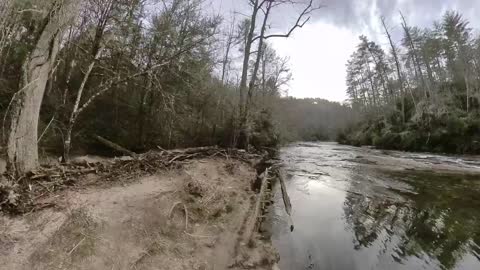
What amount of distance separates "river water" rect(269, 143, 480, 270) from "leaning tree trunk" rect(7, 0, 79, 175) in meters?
4.26

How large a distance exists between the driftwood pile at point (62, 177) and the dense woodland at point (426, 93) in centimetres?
2874

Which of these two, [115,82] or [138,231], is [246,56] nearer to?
[115,82]

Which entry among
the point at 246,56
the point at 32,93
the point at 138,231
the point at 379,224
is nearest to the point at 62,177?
the point at 32,93

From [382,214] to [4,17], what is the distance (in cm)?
851

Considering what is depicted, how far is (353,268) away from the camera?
5.03 meters

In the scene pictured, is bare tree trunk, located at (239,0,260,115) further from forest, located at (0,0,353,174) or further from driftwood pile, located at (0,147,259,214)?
driftwood pile, located at (0,147,259,214)

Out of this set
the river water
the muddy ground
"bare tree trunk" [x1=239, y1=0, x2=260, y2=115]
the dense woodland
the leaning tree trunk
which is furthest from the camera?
the dense woodland

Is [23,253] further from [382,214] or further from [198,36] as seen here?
[198,36]

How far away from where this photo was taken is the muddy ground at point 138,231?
3428 millimetres

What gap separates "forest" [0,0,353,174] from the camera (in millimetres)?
5117

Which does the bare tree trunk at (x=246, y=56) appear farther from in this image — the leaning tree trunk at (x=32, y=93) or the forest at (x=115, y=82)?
the leaning tree trunk at (x=32, y=93)

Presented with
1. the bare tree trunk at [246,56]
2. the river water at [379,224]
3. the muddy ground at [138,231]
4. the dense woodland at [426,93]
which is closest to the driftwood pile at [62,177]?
the muddy ground at [138,231]

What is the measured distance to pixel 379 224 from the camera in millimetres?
7066

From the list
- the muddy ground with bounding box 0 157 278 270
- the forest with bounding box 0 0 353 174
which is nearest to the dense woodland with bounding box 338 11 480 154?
the forest with bounding box 0 0 353 174
